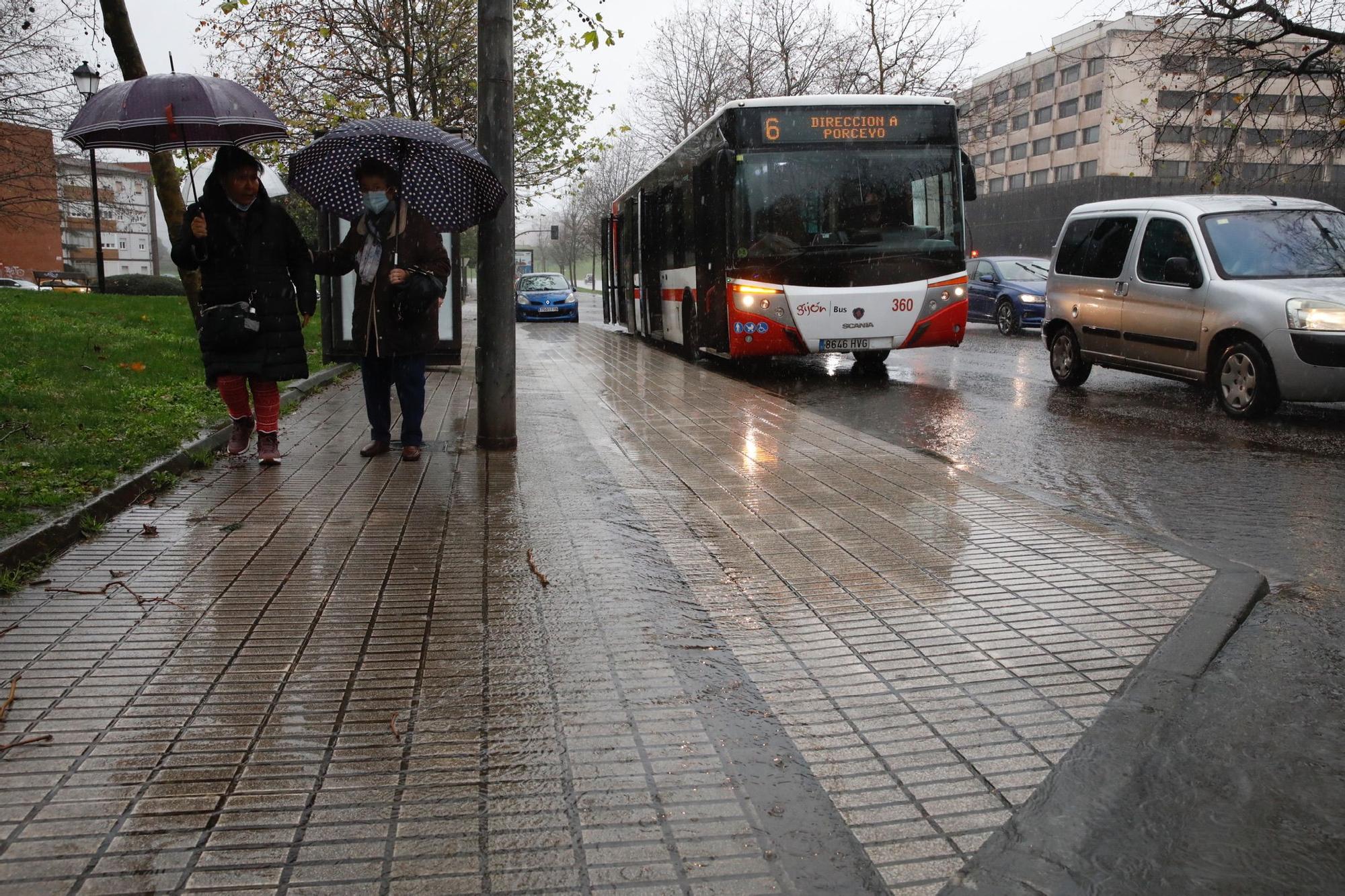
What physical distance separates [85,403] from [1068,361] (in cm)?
994

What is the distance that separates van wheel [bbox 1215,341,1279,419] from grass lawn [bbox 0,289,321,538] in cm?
857

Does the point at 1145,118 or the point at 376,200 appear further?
the point at 1145,118

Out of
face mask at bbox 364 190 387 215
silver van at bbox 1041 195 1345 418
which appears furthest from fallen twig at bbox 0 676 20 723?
A: silver van at bbox 1041 195 1345 418

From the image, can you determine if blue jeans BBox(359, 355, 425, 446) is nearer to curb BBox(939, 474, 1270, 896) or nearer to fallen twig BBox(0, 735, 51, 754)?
fallen twig BBox(0, 735, 51, 754)

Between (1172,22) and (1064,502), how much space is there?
41.8 feet

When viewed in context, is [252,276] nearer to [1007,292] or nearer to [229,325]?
[229,325]

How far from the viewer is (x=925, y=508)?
6.08 metres

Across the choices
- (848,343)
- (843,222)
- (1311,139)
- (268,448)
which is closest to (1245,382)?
(848,343)

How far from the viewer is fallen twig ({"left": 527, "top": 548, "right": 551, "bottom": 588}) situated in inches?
183

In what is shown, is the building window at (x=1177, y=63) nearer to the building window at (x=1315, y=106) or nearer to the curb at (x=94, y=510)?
the building window at (x=1315, y=106)

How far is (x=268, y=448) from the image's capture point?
7.18m

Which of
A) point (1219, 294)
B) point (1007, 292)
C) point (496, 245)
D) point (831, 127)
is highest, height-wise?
point (831, 127)

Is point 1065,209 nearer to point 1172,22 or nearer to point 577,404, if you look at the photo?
point 1172,22

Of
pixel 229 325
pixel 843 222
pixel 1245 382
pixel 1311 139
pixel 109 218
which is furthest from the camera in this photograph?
pixel 109 218
